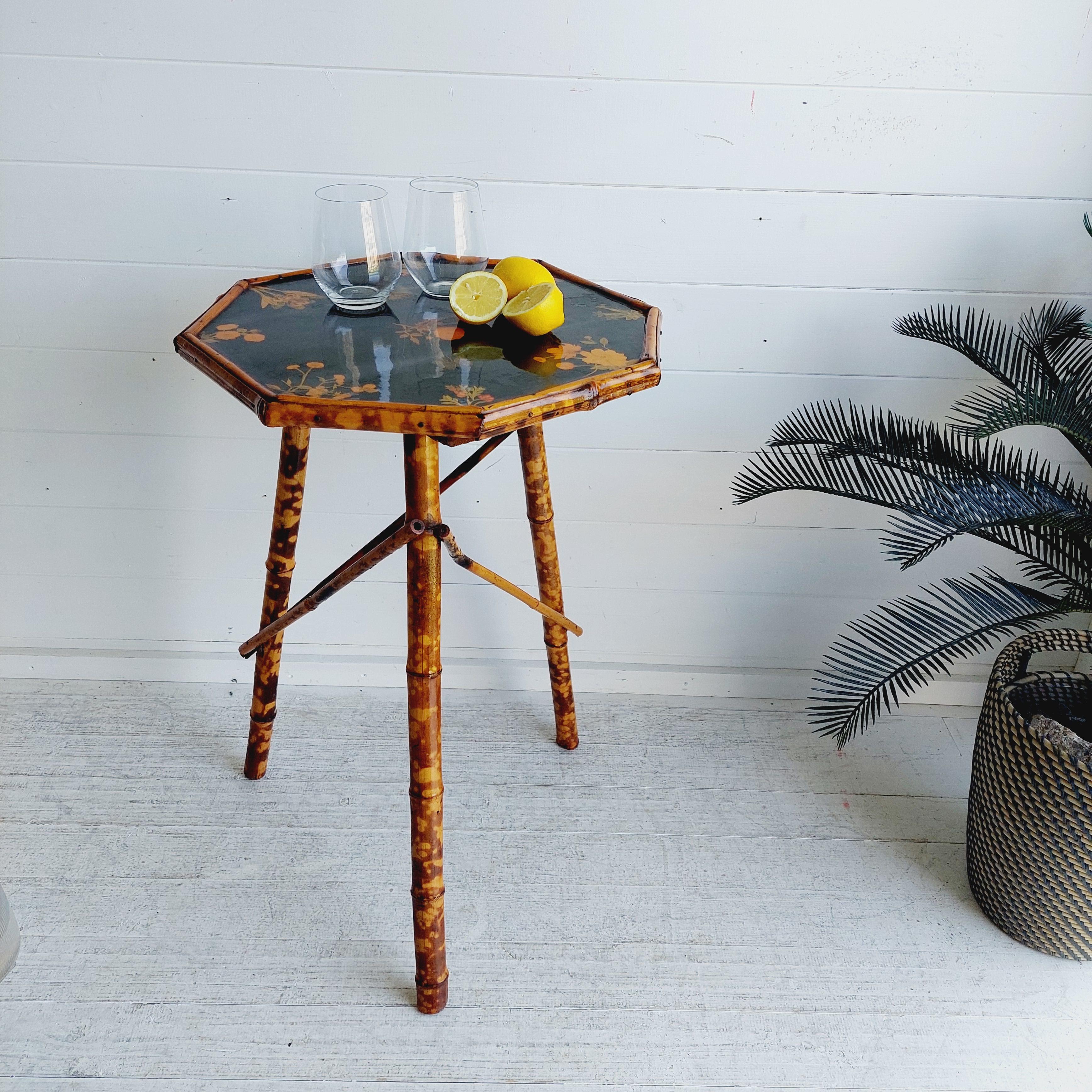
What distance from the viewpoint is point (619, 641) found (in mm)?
2031

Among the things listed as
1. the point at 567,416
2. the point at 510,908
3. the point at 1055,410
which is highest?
the point at 1055,410

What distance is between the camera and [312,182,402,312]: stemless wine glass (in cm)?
129

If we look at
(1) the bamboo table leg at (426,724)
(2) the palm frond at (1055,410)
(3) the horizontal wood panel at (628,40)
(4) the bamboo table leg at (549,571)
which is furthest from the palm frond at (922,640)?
(3) the horizontal wood panel at (628,40)

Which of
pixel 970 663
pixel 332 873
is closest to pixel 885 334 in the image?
pixel 970 663

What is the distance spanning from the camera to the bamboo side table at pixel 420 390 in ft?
3.59

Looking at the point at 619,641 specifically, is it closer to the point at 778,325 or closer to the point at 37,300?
the point at 778,325

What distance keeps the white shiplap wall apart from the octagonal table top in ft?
1.01

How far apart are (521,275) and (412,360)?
229mm

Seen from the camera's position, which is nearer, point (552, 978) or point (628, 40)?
point (552, 978)

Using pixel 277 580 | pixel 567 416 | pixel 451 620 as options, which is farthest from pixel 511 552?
pixel 277 580

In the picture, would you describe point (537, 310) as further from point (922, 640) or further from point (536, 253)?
point (922, 640)

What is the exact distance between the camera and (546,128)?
1617 mm

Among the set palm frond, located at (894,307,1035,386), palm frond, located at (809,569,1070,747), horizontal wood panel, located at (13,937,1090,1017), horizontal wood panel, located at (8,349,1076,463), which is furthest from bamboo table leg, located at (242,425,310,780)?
palm frond, located at (894,307,1035,386)

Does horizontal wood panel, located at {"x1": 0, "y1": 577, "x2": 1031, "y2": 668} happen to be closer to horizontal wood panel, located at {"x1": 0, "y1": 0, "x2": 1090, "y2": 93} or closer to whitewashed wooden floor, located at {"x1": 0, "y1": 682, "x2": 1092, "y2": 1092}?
whitewashed wooden floor, located at {"x1": 0, "y1": 682, "x2": 1092, "y2": 1092}
